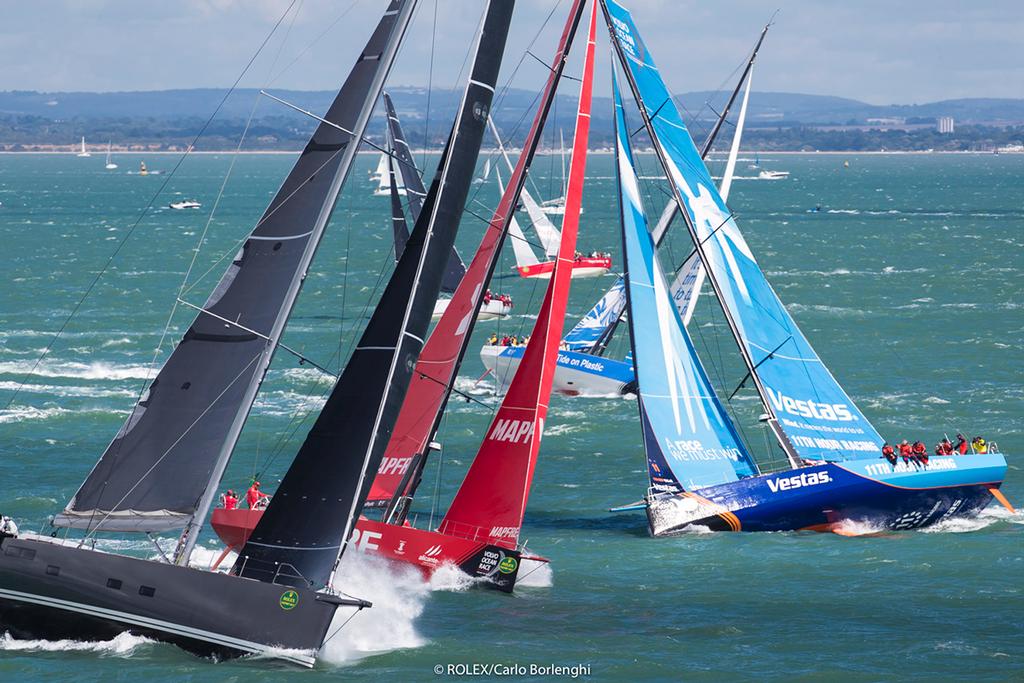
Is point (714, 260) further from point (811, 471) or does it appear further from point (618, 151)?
point (811, 471)

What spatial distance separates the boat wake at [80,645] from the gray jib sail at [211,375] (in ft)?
5.61

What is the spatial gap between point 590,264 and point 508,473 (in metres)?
61.9

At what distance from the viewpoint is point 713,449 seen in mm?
34625

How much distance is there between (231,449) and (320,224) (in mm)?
3713

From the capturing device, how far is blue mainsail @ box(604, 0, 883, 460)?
35312mm

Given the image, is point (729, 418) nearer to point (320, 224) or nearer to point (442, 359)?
point (442, 359)

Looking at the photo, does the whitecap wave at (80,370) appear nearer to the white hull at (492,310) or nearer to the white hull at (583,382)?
the white hull at (583,382)

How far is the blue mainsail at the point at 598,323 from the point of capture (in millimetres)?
55500

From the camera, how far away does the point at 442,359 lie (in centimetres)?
3033

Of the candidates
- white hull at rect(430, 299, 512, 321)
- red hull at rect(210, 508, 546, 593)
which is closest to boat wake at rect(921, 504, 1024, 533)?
red hull at rect(210, 508, 546, 593)

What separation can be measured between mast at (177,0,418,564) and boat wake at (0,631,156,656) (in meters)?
1.49

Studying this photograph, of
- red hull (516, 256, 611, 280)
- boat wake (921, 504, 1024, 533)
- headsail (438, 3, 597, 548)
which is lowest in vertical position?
boat wake (921, 504, 1024, 533)

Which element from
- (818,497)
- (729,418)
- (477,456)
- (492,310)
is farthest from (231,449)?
(492,310)

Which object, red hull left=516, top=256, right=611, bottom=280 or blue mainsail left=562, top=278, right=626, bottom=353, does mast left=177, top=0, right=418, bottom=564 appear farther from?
red hull left=516, top=256, right=611, bottom=280
